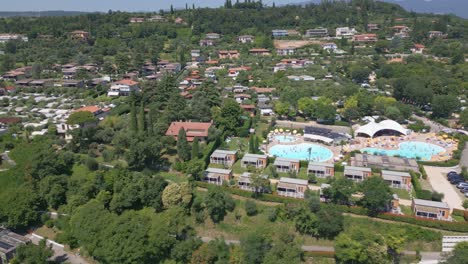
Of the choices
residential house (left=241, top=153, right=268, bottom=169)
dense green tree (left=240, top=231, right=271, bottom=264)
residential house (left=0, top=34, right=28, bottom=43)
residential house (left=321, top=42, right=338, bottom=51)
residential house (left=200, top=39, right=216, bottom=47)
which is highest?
residential house (left=0, top=34, right=28, bottom=43)

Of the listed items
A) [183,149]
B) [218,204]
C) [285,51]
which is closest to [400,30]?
[285,51]

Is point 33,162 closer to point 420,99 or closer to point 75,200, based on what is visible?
point 75,200

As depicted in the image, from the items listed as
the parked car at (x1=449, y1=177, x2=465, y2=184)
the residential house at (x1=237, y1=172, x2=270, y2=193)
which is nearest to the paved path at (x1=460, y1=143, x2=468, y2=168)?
the parked car at (x1=449, y1=177, x2=465, y2=184)

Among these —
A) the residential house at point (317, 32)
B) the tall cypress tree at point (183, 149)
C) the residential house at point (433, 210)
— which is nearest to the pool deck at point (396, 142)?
the residential house at point (433, 210)

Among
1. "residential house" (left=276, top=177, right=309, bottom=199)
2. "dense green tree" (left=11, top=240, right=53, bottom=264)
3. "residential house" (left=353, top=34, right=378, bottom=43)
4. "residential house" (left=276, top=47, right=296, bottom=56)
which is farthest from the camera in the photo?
"residential house" (left=353, top=34, right=378, bottom=43)

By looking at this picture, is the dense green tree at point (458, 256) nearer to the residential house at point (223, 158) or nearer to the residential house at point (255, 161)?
the residential house at point (255, 161)

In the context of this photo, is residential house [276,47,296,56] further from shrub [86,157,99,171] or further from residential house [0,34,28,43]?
residential house [0,34,28,43]
